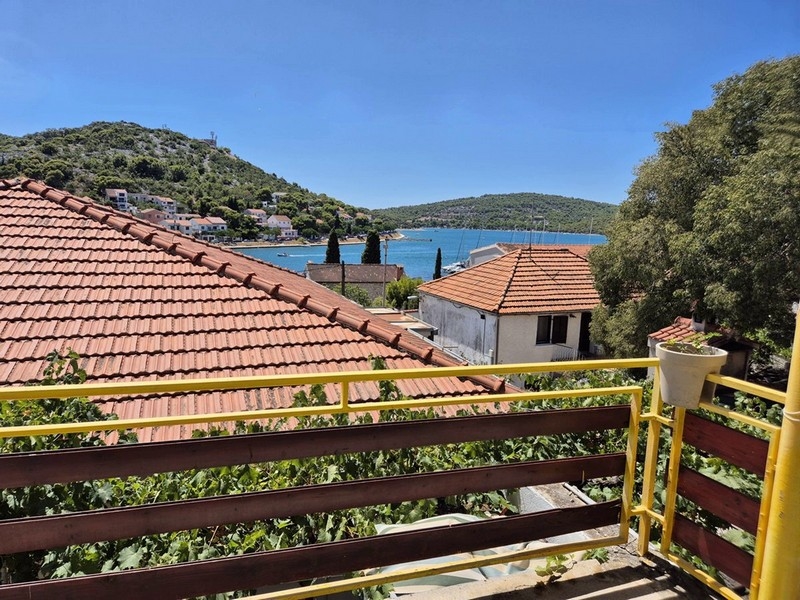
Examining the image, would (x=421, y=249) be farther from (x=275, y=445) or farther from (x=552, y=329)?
(x=275, y=445)

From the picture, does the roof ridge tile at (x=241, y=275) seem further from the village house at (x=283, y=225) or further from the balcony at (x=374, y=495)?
the village house at (x=283, y=225)

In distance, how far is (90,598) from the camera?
1785 mm

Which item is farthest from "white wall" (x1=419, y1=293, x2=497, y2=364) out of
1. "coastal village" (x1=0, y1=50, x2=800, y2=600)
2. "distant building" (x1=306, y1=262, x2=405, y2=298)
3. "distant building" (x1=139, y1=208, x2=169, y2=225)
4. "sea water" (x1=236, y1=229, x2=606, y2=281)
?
"distant building" (x1=139, y1=208, x2=169, y2=225)

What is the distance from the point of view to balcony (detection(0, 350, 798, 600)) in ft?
5.82

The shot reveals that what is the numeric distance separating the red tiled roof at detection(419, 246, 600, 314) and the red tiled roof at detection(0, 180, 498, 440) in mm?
14241

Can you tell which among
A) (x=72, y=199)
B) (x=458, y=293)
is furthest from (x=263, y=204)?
(x=72, y=199)

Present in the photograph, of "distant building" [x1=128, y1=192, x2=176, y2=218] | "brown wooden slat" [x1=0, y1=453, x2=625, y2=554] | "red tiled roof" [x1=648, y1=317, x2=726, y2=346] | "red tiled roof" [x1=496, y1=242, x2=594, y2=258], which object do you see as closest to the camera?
"brown wooden slat" [x1=0, y1=453, x2=625, y2=554]

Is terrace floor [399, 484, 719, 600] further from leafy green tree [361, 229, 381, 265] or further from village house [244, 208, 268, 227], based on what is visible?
village house [244, 208, 268, 227]

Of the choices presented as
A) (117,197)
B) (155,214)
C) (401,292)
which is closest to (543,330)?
(401,292)

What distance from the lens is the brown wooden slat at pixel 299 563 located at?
1783 millimetres

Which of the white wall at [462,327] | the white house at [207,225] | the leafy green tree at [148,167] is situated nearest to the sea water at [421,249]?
the white house at [207,225]

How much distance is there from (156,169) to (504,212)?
89.5 meters

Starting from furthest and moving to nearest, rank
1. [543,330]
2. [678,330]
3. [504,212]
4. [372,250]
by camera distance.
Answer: [504,212] < [372,250] < [543,330] < [678,330]

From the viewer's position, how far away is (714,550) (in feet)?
7.45
